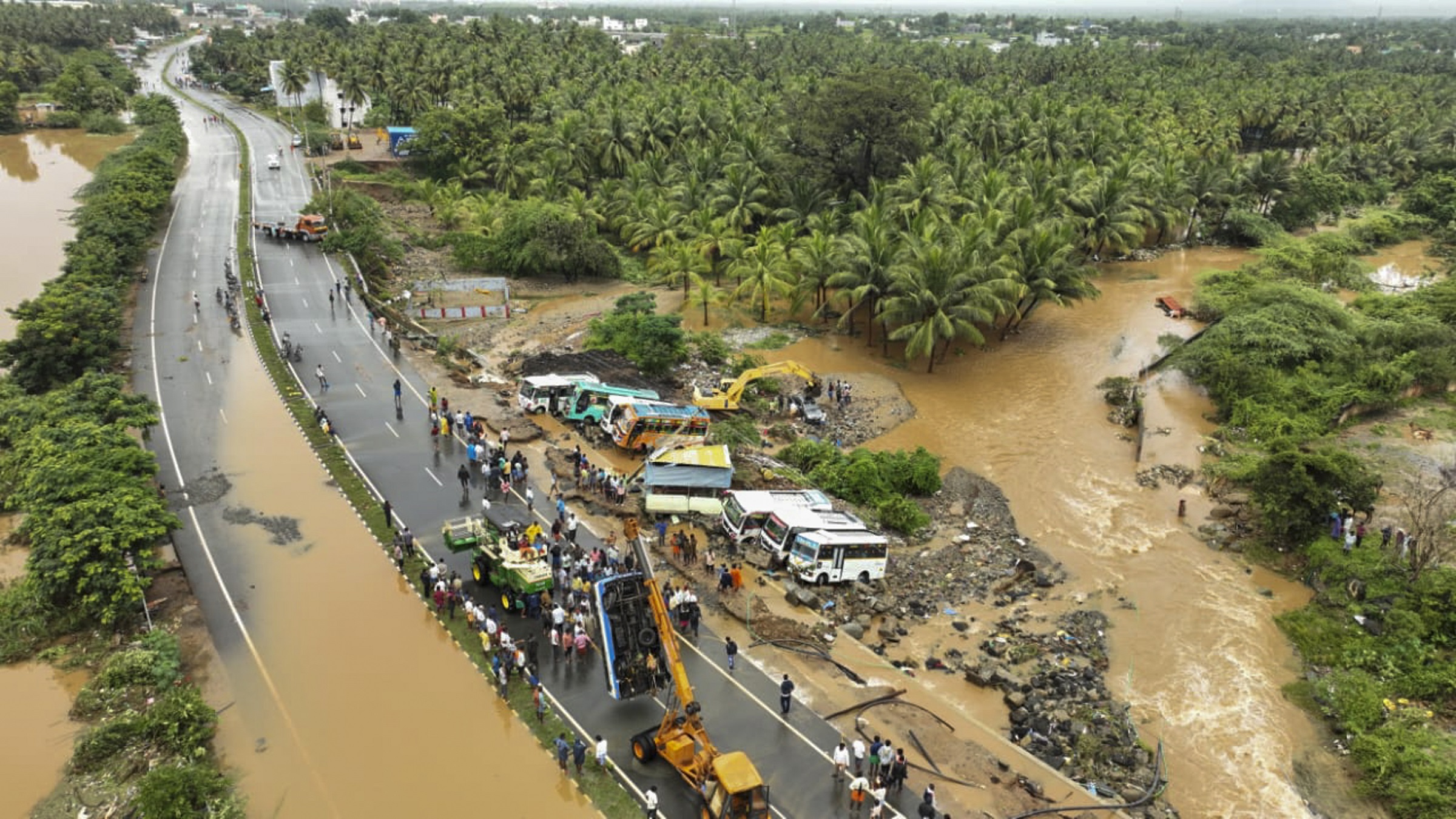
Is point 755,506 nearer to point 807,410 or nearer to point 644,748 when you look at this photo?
point 644,748

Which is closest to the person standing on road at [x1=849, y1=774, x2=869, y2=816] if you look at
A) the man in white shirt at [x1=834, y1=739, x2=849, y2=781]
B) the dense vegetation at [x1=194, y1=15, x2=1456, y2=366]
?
the man in white shirt at [x1=834, y1=739, x2=849, y2=781]

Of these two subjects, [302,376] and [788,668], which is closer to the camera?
[788,668]

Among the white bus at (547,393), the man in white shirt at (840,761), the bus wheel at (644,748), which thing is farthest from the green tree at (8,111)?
the man in white shirt at (840,761)

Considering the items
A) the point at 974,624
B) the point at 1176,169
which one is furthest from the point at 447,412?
the point at 1176,169

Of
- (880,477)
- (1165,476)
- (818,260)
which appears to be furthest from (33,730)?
(818,260)

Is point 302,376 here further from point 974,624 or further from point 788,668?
point 974,624
